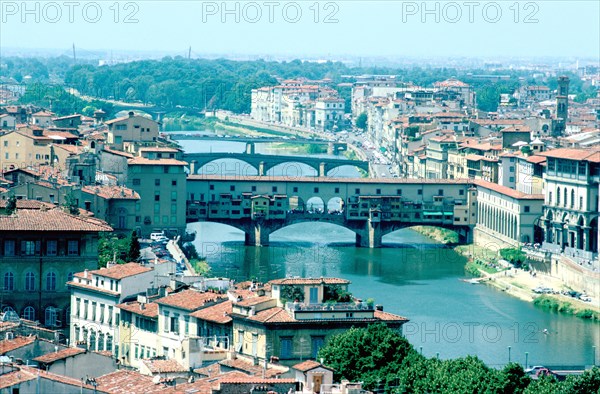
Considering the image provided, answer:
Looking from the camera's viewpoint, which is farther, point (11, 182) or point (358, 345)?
point (11, 182)

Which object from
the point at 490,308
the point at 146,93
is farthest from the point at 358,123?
the point at 490,308

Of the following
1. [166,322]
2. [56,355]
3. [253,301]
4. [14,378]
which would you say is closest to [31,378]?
[14,378]

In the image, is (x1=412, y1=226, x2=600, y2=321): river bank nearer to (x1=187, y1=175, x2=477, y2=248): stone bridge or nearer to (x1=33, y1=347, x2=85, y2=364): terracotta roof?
(x1=187, y1=175, x2=477, y2=248): stone bridge

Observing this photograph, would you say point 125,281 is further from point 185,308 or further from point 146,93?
point 146,93

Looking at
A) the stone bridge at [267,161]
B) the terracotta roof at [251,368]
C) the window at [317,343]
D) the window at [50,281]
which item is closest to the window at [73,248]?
the window at [50,281]

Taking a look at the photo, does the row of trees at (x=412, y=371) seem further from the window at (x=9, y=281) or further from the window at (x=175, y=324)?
the window at (x=9, y=281)

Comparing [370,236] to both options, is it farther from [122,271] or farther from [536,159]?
[122,271]
